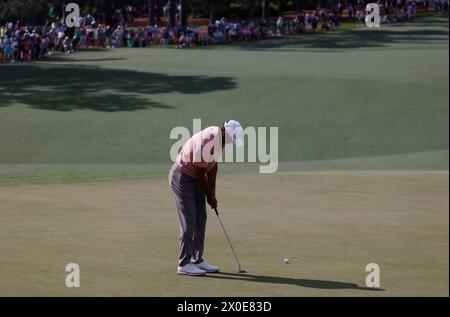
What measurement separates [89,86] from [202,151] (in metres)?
29.8

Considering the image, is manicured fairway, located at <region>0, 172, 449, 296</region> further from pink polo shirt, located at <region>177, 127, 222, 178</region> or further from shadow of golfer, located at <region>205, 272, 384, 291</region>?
pink polo shirt, located at <region>177, 127, 222, 178</region>

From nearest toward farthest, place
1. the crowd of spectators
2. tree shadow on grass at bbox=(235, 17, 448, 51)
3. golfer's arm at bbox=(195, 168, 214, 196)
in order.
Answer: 1. golfer's arm at bbox=(195, 168, 214, 196)
2. the crowd of spectators
3. tree shadow on grass at bbox=(235, 17, 448, 51)

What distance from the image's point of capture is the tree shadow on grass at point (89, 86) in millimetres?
35219

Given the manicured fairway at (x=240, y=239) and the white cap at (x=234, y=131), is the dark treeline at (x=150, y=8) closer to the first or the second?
the manicured fairway at (x=240, y=239)

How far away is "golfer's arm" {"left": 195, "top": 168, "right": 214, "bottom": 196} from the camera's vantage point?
11.0 metres

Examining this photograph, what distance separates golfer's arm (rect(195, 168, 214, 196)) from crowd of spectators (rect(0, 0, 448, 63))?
86.9 ft

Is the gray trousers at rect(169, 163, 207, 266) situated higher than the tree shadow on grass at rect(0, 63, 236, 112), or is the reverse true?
the gray trousers at rect(169, 163, 207, 266)

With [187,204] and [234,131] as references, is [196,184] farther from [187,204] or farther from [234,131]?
[234,131]

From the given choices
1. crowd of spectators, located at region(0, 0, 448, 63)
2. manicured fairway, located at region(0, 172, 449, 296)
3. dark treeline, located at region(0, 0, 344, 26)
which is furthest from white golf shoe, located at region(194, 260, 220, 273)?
crowd of spectators, located at region(0, 0, 448, 63)

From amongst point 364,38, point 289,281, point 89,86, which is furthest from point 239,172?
point 364,38

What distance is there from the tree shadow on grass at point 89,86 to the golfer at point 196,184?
808 inches
